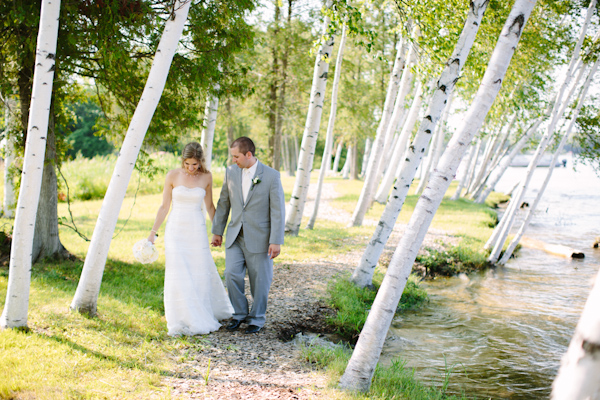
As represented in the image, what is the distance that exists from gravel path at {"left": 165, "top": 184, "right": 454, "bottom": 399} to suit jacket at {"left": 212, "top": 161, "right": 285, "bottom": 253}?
111cm

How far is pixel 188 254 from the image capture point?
536 centimetres

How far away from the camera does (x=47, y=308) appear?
5.29m

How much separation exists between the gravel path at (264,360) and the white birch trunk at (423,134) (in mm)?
592

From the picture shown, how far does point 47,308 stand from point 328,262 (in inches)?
206

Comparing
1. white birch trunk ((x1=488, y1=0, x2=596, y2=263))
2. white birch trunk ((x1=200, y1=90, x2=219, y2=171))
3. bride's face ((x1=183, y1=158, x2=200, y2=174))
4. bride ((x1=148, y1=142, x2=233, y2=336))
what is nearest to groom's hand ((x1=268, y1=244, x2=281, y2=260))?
bride ((x1=148, y1=142, x2=233, y2=336))

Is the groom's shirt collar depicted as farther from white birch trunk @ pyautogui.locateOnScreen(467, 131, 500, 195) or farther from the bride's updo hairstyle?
white birch trunk @ pyautogui.locateOnScreen(467, 131, 500, 195)

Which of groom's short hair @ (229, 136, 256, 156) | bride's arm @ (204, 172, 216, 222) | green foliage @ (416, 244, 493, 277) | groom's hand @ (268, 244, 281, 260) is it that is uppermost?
groom's short hair @ (229, 136, 256, 156)

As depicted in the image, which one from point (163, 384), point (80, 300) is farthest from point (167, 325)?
point (163, 384)

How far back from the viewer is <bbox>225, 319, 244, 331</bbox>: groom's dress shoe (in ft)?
17.5

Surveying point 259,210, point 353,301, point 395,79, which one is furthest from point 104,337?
point 395,79

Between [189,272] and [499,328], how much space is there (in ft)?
16.5

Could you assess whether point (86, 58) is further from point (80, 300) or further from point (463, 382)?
point (463, 382)

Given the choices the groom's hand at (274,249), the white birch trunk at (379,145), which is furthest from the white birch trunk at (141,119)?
the white birch trunk at (379,145)

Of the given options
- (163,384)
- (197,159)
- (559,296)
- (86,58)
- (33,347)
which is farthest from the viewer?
(559,296)
